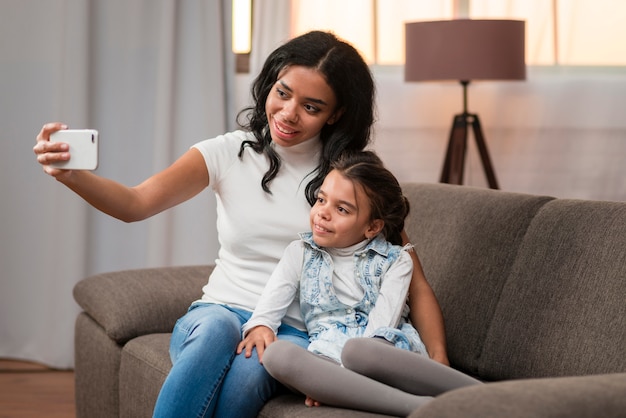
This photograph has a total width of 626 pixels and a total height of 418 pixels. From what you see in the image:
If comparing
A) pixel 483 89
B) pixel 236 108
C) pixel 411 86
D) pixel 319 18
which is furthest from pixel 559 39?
pixel 236 108

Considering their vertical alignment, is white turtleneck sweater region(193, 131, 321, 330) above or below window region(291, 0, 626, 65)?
below

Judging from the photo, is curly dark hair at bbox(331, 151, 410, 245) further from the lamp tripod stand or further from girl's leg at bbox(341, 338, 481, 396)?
the lamp tripod stand

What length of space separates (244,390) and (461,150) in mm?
2272

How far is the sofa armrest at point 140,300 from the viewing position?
2.49 meters

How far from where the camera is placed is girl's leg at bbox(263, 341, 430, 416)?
1.65 meters

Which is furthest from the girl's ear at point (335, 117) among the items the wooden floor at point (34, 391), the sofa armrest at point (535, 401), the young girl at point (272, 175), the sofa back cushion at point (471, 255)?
the wooden floor at point (34, 391)

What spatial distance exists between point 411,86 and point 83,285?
2015 mm

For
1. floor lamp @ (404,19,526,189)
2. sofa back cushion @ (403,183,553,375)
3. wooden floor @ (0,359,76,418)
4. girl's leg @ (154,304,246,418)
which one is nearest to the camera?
girl's leg @ (154,304,246,418)

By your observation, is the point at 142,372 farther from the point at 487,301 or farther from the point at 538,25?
the point at 538,25

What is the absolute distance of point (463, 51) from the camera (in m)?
3.75

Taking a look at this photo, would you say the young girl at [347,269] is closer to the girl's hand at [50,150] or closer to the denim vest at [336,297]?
the denim vest at [336,297]

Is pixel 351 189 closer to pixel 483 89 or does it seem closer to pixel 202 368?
pixel 202 368

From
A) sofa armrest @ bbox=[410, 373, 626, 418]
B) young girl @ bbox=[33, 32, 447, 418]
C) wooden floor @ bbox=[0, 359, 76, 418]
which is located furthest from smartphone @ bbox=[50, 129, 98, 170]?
wooden floor @ bbox=[0, 359, 76, 418]

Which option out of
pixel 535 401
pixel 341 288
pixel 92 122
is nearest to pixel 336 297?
pixel 341 288
